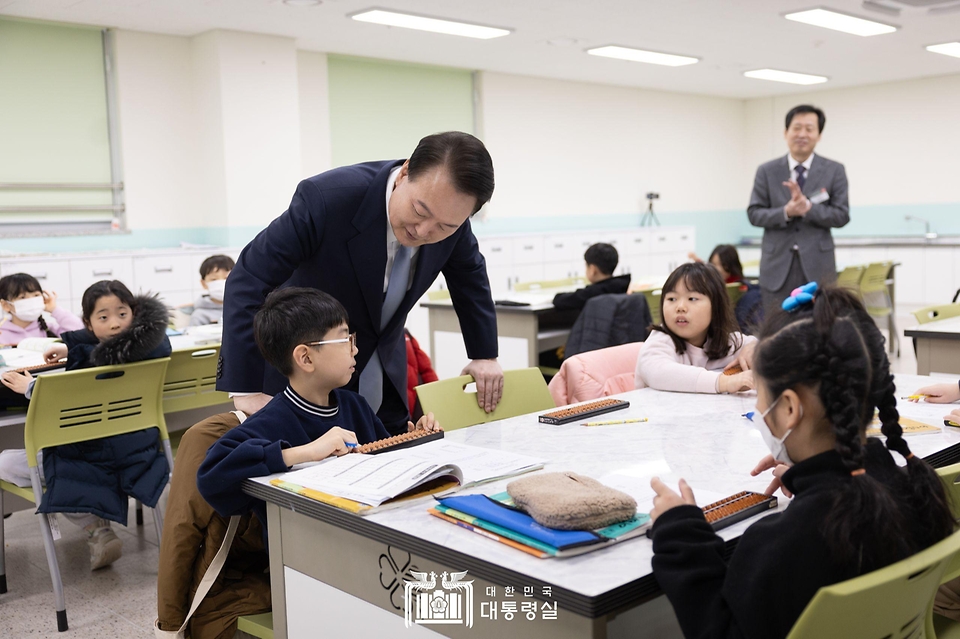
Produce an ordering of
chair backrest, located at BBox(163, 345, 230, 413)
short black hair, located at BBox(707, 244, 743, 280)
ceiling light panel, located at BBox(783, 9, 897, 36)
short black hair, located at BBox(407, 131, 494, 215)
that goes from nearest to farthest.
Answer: short black hair, located at BBox(407, 131, 494, 215), chair backrest, located at BBox(163, 345, 230, 413), short black hair, located at BBox(707, 244, 743, 280), ceiling light panel, located at BBox(783, 9, 897, 36)

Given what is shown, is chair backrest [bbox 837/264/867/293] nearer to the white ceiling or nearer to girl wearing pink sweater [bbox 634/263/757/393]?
the white ceiling

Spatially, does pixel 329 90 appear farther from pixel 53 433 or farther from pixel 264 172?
pixel 53 433

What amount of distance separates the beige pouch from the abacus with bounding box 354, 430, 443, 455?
0.45 metres

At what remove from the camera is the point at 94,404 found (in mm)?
3006

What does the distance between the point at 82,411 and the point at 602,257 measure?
2.76 meters

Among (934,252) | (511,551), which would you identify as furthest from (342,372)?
(934,252)

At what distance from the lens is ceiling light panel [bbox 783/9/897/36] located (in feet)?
22.1

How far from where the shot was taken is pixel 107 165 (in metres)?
6.67

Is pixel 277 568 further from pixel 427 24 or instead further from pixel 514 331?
pixel 427 24

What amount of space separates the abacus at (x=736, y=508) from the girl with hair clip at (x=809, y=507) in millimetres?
76

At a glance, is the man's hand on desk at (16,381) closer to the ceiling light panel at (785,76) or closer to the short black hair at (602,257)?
the short black hair at (602,257)

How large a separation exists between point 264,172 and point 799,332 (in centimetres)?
624

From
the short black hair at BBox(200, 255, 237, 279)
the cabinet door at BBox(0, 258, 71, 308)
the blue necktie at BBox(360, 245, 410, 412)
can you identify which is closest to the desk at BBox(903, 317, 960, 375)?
the blue necktie at BBox(360, 245, 410, 412)

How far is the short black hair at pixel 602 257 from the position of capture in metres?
4.73
